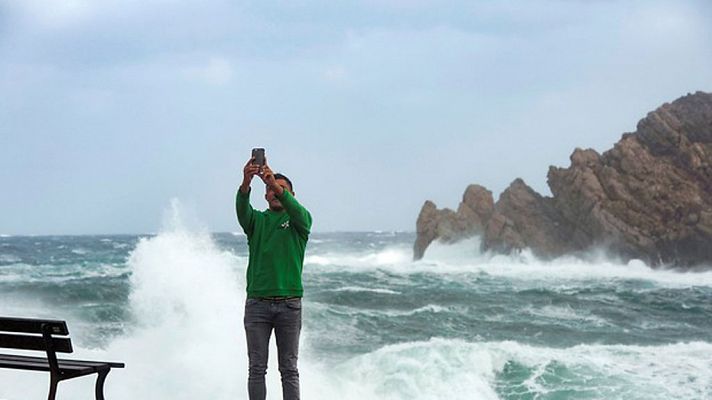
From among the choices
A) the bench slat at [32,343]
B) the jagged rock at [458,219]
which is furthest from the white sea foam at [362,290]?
the bench slat at [32,343]

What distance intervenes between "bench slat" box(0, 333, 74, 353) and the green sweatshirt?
1138 millimetres

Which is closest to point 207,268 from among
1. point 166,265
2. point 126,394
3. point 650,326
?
point 166,265

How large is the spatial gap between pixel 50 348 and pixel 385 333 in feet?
39.3

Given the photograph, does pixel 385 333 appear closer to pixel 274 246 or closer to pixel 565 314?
pixel 565 314

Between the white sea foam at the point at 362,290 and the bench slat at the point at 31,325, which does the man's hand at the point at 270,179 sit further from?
the white sea foam at the point at 362,290

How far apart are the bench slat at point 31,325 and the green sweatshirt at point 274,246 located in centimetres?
111

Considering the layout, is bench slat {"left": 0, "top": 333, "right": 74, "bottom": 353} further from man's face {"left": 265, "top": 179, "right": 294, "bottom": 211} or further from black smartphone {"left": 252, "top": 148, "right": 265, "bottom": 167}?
black smartphone {"left": 252, "top": 148, "right": 265, "bottom": 167}

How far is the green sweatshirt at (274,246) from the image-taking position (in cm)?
441

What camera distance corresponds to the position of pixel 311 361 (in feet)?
41.1

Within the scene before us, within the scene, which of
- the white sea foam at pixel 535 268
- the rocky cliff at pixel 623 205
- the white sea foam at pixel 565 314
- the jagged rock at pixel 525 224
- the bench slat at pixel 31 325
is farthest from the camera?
the jagged rock at pixel 525 224

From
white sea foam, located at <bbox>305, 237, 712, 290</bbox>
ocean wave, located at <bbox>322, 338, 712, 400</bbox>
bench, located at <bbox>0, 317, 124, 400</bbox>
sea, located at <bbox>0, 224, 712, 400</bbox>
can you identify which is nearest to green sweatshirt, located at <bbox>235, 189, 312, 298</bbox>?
bench, located at <bbox>0, 317, 124, 400</bbox>

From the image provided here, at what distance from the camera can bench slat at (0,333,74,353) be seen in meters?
4.72

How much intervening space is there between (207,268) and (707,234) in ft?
86.3

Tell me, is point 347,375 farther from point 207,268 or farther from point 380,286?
point 380,286
